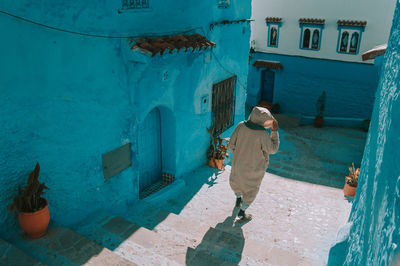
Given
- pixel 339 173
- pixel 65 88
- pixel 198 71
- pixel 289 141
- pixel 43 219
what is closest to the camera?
pixel 43 219

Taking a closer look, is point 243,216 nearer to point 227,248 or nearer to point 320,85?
point 227,248

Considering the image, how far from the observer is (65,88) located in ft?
16.1

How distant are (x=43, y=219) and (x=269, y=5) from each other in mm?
16673

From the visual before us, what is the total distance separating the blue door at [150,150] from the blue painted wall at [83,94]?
17cm

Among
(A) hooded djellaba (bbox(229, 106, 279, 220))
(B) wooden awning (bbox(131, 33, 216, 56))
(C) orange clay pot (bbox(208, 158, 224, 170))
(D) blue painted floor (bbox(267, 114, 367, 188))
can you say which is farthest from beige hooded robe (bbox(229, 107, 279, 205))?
(D) blue painted floor (bbox(267, 114, 367, 188))

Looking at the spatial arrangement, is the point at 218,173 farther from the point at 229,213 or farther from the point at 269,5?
Answer: the point at 269,5

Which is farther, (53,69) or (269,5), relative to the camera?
(269,5)

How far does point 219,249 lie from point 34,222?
2585 millimetres

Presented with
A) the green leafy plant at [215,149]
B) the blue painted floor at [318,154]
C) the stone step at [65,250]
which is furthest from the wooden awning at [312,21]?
the stone step at [65,250]

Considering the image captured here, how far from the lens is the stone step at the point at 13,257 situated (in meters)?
3.85

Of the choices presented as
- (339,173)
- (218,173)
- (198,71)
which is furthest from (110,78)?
(339,173)

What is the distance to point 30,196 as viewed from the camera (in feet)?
14.4

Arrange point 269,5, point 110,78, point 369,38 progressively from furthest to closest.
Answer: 1. point 269,5
2. point 369,38
3. point 110,78

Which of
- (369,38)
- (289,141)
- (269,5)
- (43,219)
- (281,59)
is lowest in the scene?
(289,141)
